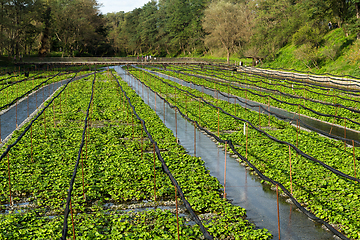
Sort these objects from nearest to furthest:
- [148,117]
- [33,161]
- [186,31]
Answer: [33,161] < [148,117] < [186,31]

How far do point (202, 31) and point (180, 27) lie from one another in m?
11.2

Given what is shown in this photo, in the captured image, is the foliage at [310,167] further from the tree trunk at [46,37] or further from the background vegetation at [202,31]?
the tree trunk at [46,37]

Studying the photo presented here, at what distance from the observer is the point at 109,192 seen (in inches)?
503

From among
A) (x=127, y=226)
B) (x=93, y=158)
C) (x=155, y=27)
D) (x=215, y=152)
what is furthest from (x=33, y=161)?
(x=155, y=27)

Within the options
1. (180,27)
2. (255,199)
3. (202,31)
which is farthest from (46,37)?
(255,199)

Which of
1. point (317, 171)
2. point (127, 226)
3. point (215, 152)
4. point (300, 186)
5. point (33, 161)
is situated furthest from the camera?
point (215, 152)

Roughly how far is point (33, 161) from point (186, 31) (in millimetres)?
115430

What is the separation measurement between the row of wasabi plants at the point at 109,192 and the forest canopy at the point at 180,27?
1644 inches

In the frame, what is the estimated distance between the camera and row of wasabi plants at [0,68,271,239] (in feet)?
32.9

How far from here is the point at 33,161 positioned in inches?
618

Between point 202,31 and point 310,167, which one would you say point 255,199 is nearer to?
point 310,167

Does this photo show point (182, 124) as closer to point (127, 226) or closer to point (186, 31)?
point (127, 226)

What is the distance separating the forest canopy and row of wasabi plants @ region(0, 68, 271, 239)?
4175 centimetres

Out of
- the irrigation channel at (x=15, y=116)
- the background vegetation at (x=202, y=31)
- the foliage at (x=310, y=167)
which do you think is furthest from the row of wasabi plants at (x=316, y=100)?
the irrigation channel at (x=15, y=116)
